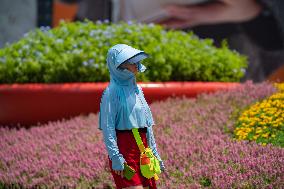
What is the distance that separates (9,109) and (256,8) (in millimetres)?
8723

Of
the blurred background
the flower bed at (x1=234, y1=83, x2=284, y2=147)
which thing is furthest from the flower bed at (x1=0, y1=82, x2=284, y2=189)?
the blurred background

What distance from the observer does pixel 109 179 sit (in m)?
6.12

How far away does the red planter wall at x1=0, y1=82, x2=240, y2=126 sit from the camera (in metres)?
9.66

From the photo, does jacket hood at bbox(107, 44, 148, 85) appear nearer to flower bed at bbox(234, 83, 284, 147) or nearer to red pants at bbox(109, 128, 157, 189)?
red pants at bbox(109, 128, 157, 189)

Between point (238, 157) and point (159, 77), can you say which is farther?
point (159, 77)

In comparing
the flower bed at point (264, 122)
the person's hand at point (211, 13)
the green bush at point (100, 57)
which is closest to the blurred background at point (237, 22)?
the person's hand at point (211, 13)

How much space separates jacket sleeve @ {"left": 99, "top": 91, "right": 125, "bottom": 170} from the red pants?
0.12 metres

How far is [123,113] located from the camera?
472 centimetres

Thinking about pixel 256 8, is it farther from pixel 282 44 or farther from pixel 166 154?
pixel 166 154

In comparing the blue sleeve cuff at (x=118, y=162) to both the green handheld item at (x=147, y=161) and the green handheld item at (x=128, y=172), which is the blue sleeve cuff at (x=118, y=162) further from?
the green handheld item at (x=147, y=161)

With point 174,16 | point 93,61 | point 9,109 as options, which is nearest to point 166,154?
point 93,61

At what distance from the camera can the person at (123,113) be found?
15.2 ft

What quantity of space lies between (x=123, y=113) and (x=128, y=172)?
1.56 feet

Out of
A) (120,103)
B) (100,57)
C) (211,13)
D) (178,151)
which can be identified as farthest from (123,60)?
(211,13)
